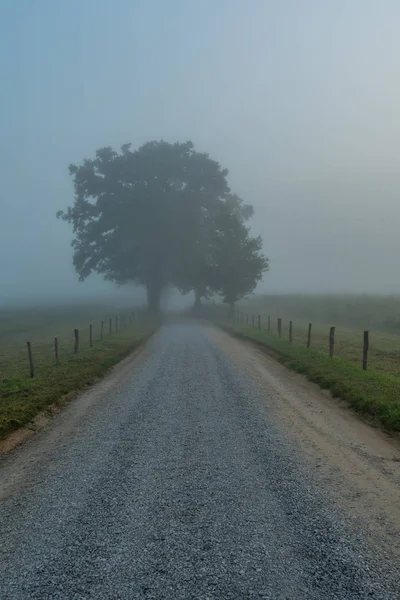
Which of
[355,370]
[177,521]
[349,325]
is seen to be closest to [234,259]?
[349,325]

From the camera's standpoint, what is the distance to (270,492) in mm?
6395

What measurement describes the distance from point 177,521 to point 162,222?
51114 millimetres

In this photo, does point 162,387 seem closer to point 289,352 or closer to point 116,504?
point 116,504

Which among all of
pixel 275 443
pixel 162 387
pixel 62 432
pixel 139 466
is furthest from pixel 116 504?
pixel 162 387

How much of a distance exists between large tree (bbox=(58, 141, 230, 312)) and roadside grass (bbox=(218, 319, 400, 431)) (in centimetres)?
3717

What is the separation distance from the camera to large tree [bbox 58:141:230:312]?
Answer: 55.7 metres

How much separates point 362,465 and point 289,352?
13.8 meters

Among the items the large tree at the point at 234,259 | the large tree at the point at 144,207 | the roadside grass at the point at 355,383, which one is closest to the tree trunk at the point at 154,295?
the large tree at the point at 144,207

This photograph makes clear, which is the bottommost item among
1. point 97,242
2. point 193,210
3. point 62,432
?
point 62,432

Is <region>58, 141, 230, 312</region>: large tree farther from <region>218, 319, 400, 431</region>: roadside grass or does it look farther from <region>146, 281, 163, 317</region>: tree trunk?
<region>218, 319, 400, 431</region>: roadside grass

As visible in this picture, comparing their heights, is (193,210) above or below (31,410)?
above

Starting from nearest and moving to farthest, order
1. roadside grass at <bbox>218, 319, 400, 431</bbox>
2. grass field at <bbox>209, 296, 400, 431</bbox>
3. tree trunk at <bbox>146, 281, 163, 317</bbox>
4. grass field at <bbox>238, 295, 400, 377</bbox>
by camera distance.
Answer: roadside grass at <bbox>218, 319, 400, 431</bbox>, grass field at <bbox>209, 296, 400, 431</bbox>, grass field at <bbox>238, 295, 400, 377</bbox>, tree trunk at <bbox>146, 281, 163, 317</bbox>

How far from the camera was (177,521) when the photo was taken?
5605 mm

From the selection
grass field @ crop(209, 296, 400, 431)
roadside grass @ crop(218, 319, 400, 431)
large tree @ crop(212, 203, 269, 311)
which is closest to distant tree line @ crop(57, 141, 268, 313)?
→ large tree @ crop(212, 203, 269, 311)
